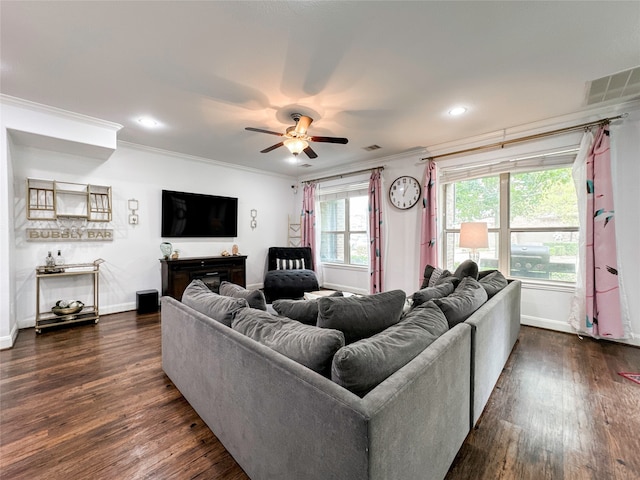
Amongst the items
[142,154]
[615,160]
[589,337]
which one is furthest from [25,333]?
[615,160]

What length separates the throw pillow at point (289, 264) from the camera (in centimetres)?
550

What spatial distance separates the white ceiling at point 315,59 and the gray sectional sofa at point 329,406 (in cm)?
193

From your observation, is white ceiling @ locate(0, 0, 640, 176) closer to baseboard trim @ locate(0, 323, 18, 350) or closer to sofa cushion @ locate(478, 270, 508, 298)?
sofa cushion @ locate(478, 270, 508, 298)

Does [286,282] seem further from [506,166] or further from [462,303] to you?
[506,166]

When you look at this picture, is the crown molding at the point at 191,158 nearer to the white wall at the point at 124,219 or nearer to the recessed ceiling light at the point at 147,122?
the white wall at the point at 124,219

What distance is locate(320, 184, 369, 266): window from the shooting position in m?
5.50

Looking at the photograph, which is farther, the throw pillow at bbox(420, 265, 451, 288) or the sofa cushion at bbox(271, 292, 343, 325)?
the throw pillow at bbox(420, 265, 451, 288)

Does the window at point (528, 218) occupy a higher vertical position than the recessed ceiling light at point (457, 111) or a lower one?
lower

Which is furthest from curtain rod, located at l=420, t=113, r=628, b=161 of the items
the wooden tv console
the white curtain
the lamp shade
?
the wooden tv console

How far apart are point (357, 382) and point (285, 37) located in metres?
2.20

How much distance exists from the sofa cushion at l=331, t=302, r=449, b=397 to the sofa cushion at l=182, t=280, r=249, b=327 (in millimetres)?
861

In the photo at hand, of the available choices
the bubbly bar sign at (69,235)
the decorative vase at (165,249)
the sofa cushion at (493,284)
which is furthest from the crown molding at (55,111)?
the sofa cushion at (493,284)

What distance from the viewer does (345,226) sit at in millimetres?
5793

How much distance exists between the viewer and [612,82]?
2523mm
